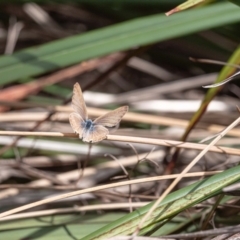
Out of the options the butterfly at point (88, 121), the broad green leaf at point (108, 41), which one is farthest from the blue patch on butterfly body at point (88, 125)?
the broad green leaf at point (108, 41)

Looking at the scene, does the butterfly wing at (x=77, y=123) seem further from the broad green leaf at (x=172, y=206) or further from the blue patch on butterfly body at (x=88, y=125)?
the broad green leaf at (x=172, y=206)

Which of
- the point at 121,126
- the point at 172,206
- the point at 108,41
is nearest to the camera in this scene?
the point at 172,206

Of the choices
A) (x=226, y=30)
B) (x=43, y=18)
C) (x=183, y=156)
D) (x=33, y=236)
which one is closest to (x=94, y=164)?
(x=183, y=156)

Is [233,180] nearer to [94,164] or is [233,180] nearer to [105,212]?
[105,212]

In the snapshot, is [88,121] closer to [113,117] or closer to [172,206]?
[113,117]

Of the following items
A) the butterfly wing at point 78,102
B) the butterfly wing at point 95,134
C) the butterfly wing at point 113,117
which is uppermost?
the butterfly wing at point 78,102

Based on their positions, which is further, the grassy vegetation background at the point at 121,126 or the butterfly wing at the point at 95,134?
the grassy vegetation background at the point at 121,126

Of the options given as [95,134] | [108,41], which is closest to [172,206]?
[95,134]

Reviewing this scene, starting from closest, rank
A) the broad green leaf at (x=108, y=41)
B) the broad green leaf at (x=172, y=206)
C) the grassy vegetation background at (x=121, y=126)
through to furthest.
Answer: the broad green leaf at (x=172, y=206), the grassy vegetation background at (x=121, y=126), the broad green leaf at (x=108, y=41)
